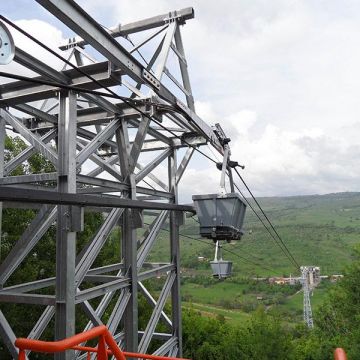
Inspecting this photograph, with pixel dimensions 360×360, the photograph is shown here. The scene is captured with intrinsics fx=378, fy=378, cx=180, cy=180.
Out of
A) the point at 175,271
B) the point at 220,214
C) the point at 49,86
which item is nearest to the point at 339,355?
the point at 220,214

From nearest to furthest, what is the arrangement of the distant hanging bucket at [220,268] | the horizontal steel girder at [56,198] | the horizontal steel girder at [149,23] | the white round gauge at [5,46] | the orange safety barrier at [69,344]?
the orange safety barrier at [69,344]
the horizontal steel girder at [56,198]
the white round gauge at [5,46]
the horizontal steel girder at [149,23]
the distant hanging bucket at [220,268]

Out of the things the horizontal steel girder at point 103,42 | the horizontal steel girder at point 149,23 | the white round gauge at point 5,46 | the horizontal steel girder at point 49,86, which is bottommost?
the white round gauge at point 5,46

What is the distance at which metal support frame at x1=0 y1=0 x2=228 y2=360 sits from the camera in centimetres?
380

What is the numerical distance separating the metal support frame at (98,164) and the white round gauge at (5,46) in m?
0.32

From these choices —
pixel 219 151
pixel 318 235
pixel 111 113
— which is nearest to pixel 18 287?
pixel 111 113

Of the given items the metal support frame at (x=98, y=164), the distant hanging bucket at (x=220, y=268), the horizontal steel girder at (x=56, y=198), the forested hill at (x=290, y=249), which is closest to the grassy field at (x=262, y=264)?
the forested hill at (x=290, y=249)

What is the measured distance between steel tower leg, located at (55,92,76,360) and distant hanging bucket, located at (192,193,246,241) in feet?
7.14

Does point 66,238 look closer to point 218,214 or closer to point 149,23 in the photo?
point 218,214

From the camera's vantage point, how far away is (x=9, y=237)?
1026cm

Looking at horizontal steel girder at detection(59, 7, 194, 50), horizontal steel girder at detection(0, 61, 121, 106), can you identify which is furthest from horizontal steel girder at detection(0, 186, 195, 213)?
horizontal steel girder at detection(59, 7, 194, 50)

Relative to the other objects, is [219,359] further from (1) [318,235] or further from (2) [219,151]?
(1) [318,235]

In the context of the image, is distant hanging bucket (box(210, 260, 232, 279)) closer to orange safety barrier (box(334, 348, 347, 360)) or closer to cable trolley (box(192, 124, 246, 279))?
cable trolley (box(192, 124, 246, 279))

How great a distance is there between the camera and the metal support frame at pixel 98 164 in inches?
150

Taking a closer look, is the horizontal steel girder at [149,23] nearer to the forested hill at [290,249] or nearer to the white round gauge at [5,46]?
the white round gauge at [5,46]
